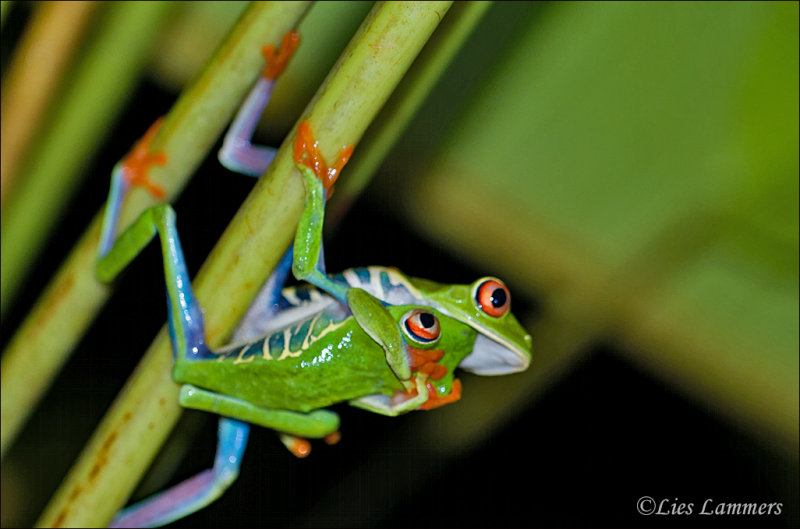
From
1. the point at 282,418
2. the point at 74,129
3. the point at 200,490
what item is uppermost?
the point at 74,129

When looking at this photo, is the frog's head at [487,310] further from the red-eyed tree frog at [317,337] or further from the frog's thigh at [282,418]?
the frog's thigh at [282,418]

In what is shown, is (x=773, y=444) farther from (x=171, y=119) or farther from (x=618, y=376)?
(x=171, y=119)

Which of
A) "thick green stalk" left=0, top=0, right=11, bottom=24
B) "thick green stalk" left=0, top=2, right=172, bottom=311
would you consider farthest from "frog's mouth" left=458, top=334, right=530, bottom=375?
"thick green stalk" left=0, top=0, right=11, bottom=24

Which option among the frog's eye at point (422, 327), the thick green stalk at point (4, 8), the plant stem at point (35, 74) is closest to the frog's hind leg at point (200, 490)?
the frog's eye at point (422, 327)

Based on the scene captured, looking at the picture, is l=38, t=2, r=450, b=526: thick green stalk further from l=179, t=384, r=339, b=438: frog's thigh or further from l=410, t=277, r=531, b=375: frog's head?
l=410, t=277, r=531, b=375: frog's head

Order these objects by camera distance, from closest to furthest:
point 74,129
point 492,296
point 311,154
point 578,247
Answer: point 311,154
point 492,296
point 74,129
point 578,247

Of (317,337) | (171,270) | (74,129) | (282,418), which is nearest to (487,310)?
(317,337)

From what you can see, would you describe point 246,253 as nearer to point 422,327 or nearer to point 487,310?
point 422,327
